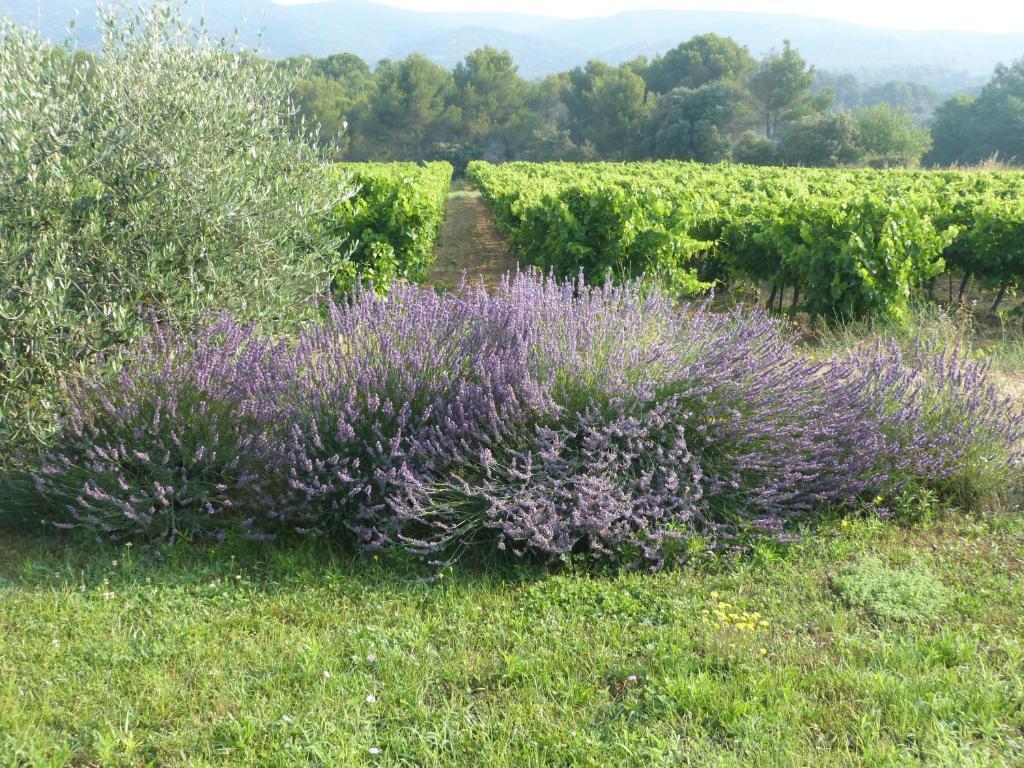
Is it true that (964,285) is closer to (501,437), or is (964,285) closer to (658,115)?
(501,437)

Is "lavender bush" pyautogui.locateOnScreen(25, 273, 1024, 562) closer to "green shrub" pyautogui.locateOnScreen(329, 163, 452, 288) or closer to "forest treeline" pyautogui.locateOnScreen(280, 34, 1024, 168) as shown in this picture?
"green shrub" pyautogui.locateOnScreen(329, 163, 452, 288)

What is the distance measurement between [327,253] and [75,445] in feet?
8.99

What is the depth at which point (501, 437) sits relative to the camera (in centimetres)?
364

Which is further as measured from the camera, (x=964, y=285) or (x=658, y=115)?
(x=658, y=115)

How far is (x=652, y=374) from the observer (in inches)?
155

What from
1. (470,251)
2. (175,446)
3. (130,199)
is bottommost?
(470,251)

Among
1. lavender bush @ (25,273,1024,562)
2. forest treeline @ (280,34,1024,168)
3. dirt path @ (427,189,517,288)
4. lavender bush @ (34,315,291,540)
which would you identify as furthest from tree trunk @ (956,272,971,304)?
forest treeline @ (280,34,1024,168)

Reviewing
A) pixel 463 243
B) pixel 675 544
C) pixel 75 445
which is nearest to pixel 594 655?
pixel 675 544

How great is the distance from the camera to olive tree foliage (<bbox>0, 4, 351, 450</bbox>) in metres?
4.06

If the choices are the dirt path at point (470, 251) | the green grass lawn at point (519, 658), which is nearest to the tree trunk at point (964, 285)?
the dirt path at point (470, 251)

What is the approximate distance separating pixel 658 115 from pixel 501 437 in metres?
62.8

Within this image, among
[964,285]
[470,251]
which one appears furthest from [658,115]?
[964,285]

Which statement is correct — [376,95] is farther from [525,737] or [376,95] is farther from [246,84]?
[525,737]

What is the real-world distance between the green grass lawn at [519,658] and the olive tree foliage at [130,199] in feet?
4.09
